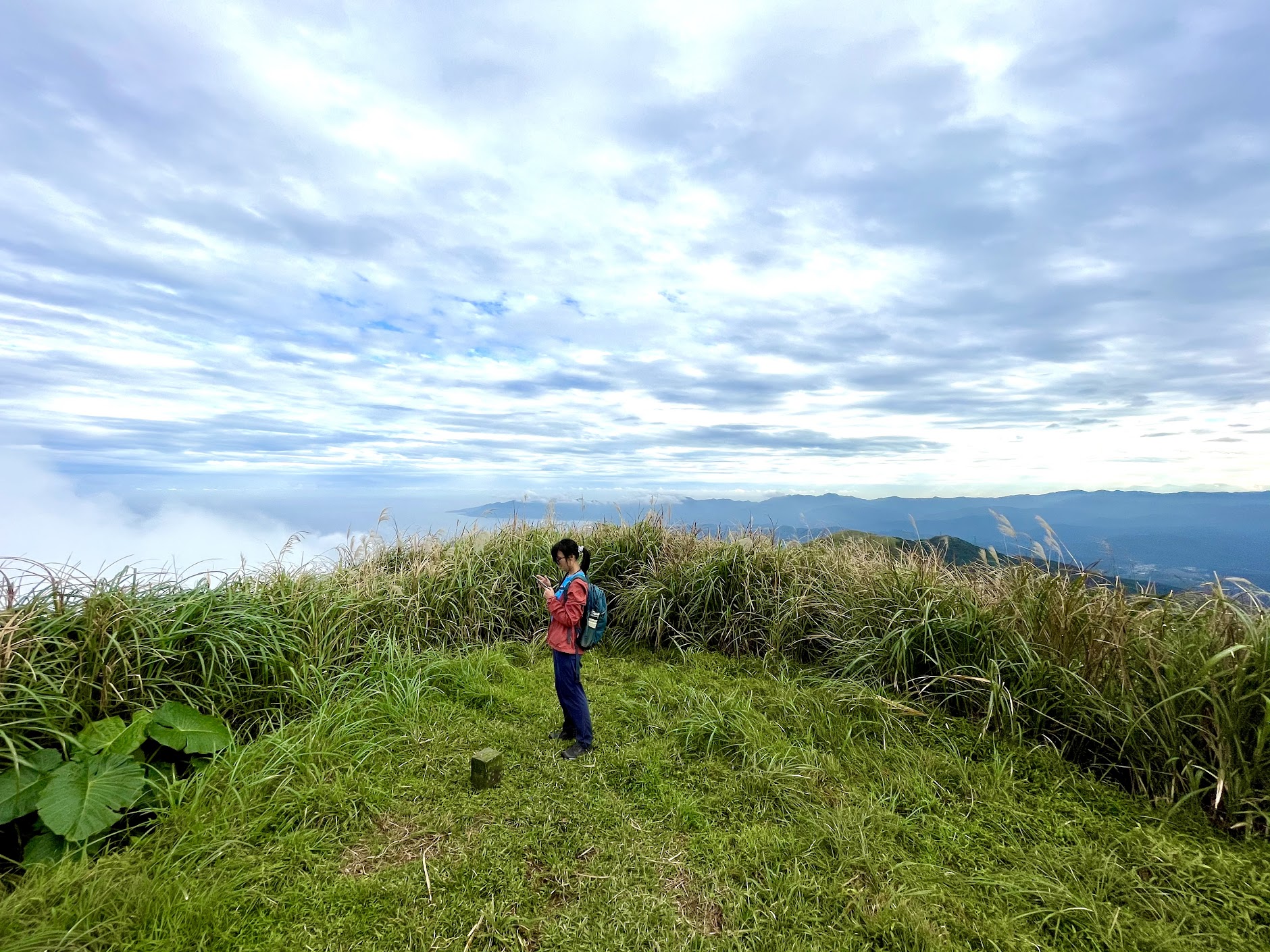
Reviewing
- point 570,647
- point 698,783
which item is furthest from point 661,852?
point 570,647

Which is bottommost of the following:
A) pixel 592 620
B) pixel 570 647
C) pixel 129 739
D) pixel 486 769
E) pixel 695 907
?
pixel 695 907

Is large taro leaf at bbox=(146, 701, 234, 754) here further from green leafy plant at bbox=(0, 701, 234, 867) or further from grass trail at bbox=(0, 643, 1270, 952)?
grass trail at bbox=(0, 643, 1270, 952)

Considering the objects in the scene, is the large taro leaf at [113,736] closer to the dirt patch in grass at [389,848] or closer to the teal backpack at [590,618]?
the dirt patch in grass at [389,848]

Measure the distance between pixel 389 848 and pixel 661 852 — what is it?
1537 millimetres

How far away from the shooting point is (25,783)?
9.27 feet

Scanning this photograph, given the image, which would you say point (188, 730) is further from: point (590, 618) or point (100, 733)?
point (590, 618)

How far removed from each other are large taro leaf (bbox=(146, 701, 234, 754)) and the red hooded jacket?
2196mm

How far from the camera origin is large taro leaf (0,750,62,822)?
2756 millimetres

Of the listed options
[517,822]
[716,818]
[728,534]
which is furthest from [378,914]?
[728,534]

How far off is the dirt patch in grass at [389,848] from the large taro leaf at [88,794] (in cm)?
118

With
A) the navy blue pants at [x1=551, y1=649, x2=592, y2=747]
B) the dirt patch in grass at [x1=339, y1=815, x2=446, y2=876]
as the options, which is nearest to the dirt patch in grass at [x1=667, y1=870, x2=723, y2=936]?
the dirt patch in grass at [x1=339, y1=815, x2=446, y2=876]

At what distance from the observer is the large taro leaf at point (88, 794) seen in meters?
2.70

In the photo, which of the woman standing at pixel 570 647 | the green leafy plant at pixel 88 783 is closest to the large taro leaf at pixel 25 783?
the green leafy plant at pixel 88 783

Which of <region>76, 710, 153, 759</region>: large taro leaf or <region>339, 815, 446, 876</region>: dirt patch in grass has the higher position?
<region>76, 710, 153, 759</region>: large taro leaf
